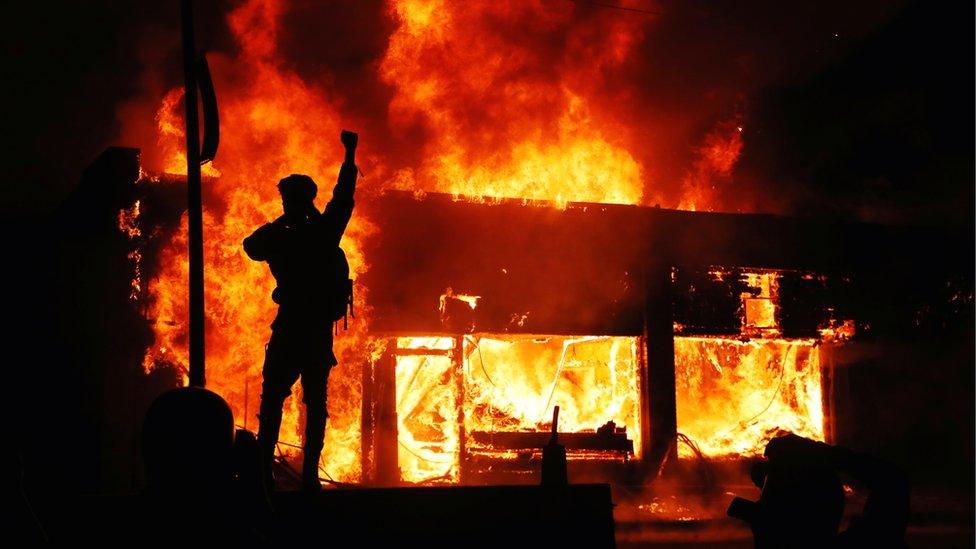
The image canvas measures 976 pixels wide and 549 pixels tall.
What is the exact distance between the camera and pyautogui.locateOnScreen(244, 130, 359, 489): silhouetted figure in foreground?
18.5 feet

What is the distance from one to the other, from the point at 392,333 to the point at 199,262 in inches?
220

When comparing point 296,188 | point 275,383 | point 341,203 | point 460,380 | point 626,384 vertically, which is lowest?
point 626,384

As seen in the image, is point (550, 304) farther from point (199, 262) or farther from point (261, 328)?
point (199, 262)

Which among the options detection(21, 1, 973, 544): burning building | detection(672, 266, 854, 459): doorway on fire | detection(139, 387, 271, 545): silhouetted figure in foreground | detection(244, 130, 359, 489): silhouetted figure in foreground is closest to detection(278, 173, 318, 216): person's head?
detection(244, 130, 359, 489): silhouetted figure in foreground

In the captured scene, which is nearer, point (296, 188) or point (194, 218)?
point (296, 188)

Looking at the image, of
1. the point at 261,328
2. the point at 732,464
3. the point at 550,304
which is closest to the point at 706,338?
the point at 732,464

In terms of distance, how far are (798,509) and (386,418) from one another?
9116 mm

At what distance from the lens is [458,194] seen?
12.5 m

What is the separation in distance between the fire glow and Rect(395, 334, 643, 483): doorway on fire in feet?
0.09

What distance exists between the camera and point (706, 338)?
531 inches

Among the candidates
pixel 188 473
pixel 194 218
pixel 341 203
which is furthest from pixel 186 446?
pixel 194 218

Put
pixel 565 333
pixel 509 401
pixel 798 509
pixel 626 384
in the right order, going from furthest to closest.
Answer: pixel 626 384, pixel 509 401, pixel 565 333, pixel 798 509

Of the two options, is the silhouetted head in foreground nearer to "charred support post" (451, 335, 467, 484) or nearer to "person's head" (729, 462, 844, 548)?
"person's head" (729, 462, 844, 548)

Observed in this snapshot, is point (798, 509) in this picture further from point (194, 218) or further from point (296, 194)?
point (194, 218)
